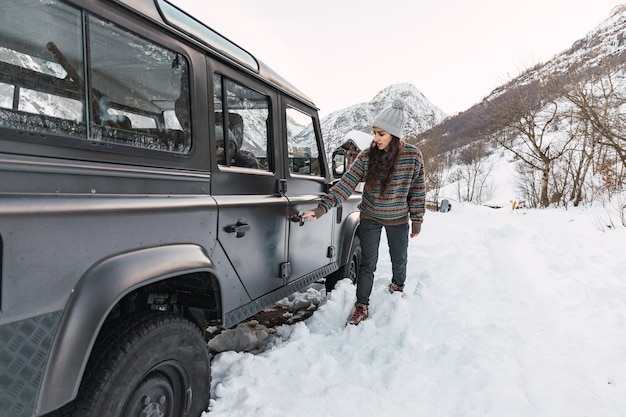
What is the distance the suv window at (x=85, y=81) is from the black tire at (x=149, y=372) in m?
0.76

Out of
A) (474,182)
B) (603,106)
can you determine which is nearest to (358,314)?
(603,106)

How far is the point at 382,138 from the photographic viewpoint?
296 centimetres

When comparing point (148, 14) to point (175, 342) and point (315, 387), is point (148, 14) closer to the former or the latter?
point (175, 342)

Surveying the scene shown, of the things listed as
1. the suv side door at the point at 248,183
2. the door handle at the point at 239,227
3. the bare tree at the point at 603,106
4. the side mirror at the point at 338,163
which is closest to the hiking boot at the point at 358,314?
the suv side door at the point at 248,183

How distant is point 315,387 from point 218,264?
0.99 metres

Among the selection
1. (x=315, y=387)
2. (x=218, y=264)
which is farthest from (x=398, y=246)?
(x=218, y=264)

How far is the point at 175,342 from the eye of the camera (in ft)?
5.23

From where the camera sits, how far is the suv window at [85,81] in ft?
3.75

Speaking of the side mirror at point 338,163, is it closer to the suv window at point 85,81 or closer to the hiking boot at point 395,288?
the hiking boot at point 395,288

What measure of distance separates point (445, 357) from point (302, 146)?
1969 millimetres

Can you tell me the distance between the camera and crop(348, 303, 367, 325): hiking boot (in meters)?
3.10

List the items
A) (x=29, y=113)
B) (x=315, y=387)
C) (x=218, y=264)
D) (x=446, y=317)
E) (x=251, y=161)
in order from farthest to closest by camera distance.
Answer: (x=446, y=317) → (x=251, y=161) → (x=315, y=387) → (x=218, y=264) → (x=29, y=113)

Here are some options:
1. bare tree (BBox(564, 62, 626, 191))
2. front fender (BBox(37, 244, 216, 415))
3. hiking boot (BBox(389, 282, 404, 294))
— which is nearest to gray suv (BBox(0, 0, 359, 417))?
front fender (BBox(37, 244, 216, 415))

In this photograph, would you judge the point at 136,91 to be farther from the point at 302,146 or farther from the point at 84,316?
the point at 302,146
